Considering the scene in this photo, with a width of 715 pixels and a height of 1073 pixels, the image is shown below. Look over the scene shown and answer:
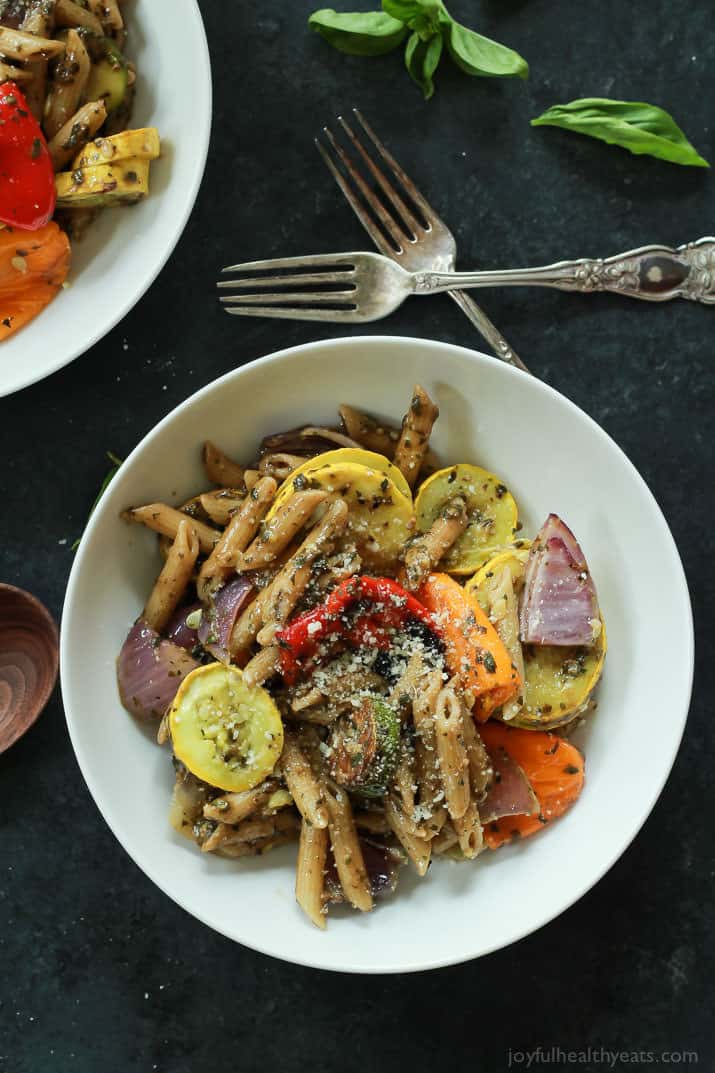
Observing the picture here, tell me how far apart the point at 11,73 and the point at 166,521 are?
880 millimetres

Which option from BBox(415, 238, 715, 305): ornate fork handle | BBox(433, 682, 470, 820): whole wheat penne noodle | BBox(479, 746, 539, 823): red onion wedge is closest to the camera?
BBox(433, 682, 470, 820): whole wheat penne noodle

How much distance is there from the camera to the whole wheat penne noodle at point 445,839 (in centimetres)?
174

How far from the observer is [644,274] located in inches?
79.8

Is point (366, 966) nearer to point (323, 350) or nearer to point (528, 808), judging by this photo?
point (528, 808)

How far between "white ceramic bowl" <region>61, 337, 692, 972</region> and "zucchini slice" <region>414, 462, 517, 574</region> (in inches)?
3.1

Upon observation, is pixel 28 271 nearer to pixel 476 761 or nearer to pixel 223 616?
pixel 223 616

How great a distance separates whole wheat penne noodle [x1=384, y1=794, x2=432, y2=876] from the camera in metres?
1.68

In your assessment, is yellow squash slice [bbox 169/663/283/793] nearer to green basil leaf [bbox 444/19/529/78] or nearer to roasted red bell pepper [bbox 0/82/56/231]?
roasted red bell pepper [bbox 0/82/56/231]

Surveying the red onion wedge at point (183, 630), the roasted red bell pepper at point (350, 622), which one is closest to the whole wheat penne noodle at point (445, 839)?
the roasted red bell pepper at point (350, 622)

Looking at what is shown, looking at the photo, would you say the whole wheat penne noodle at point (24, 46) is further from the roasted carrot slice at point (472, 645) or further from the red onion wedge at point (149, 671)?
the roasted carrot slice at point (472, 645)

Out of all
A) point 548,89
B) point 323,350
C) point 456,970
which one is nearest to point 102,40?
point 323,350

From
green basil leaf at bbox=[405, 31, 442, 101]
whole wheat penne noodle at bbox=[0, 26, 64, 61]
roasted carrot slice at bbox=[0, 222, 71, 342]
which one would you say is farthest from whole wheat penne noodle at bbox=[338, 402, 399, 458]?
whole wheat penne noodle at bbox=[0, 26, 64, 61]

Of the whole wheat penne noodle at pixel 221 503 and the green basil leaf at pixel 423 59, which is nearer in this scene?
the whole wheat penne noodle at pixel 221 503

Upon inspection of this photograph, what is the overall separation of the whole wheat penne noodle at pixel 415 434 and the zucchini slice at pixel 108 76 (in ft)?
2.72
